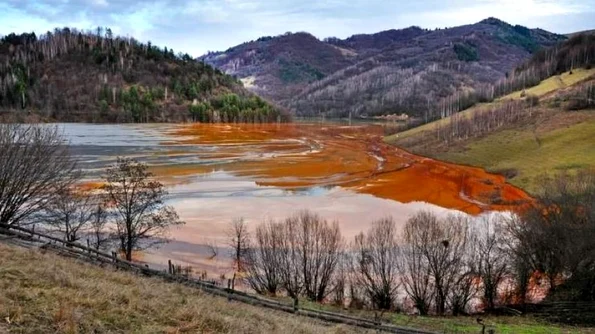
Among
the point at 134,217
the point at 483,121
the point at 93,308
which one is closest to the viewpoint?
the point at 93,308

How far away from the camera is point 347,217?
59.2 m

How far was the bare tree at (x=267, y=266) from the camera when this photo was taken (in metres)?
37.1

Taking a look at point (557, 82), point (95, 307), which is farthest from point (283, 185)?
point (557, 82)

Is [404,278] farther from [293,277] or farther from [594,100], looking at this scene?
[594,100]

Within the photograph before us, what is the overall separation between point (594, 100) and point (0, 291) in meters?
147

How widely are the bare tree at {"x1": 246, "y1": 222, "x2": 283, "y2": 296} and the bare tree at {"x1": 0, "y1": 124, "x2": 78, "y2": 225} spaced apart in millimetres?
16168

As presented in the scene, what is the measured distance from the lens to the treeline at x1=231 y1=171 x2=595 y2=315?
36562mm

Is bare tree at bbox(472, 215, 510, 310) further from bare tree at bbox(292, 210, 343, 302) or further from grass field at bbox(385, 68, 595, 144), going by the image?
grass field at bbox(385, 68, 595, 144)

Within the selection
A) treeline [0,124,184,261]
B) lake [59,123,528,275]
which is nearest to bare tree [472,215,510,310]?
lake [59,123,528,275]

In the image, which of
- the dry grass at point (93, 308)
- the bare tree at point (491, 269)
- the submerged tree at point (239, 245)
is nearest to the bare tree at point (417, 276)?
the bare tree at point (491, 269)

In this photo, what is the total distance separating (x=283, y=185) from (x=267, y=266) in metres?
41.8

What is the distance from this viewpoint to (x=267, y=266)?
3778cm

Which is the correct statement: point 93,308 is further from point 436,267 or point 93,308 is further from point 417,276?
point 417,276

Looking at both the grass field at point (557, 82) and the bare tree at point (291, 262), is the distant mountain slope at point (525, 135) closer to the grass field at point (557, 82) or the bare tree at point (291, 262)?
the grass field at point (557, 82)
